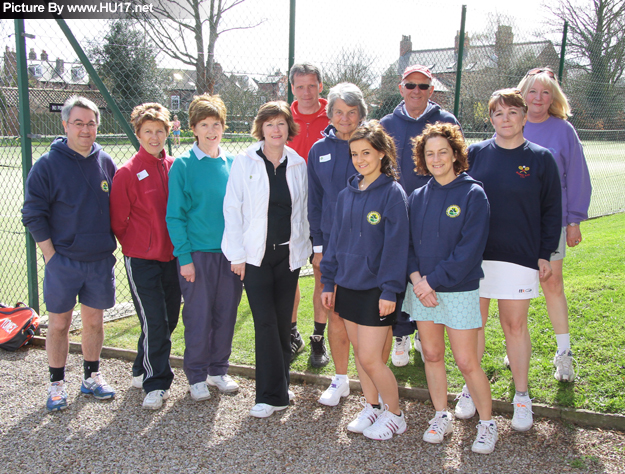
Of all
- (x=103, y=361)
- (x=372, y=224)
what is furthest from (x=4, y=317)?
(x=372, y=224)

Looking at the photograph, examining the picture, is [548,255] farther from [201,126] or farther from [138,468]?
[138,468]

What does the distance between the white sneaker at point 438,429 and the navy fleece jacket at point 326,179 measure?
1.35m

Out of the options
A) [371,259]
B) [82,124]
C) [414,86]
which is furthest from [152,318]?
[414,86]

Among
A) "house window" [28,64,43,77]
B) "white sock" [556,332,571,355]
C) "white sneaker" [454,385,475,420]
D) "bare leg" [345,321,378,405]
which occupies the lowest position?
"white sneaker" [454,385,475,420]

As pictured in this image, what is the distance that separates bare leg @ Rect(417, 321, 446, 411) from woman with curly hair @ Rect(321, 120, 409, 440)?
0.71 ft

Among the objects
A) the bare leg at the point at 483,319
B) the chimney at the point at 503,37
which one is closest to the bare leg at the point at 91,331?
the bare leg at the point at 483,319

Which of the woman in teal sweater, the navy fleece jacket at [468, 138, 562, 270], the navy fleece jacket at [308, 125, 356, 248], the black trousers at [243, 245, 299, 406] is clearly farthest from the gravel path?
the navy fleece jacket at [308, 125, 356, 248]

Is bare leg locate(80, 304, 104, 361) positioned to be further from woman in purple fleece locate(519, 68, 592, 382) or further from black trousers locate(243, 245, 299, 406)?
woman in purple fleece locate(519, 68, 592, 382)

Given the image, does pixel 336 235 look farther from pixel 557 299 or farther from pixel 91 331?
pixel 91 331

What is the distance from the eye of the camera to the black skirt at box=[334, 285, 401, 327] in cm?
289

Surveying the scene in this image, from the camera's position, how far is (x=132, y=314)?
5.22 metres

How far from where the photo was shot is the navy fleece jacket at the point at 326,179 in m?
3.36

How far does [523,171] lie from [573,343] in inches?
71.9

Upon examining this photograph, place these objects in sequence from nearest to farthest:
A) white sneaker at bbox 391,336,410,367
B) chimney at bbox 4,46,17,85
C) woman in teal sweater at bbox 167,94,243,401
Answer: woman in teal sweater at bbox 167,94,243,401, white sneaker at bbox 391,336,410,367, chimney at bbox 4,46,17,85
